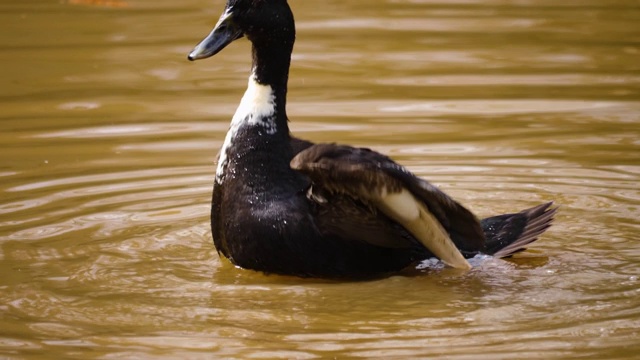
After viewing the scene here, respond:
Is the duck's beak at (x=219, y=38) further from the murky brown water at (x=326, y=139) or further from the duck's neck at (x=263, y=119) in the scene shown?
the murky brown water at (x=326, y=139)

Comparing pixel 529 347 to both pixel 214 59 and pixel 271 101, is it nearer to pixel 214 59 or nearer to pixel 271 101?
pixel 271 101

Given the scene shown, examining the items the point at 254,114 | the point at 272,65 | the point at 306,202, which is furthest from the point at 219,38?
A: the point at 306,202

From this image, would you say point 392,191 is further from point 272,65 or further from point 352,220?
point 272,65

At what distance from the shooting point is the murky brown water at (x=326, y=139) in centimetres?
521

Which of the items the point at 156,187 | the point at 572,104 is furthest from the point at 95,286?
the point at 572,104

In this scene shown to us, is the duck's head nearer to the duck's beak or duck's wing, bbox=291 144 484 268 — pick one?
the duck's beak

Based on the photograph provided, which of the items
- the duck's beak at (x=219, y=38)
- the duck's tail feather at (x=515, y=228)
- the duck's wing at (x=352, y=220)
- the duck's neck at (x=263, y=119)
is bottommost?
the duck's tail feather at (x=515, y=228)

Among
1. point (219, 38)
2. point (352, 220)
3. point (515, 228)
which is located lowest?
point (515, 228)

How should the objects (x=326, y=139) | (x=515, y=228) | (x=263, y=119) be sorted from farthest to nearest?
(x=326, y=139)
(x=515, y=228)
(x=263, y=119)

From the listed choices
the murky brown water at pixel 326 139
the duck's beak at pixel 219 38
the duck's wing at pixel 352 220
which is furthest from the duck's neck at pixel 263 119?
the murky brown water at pixel 326 139

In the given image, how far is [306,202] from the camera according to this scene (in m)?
5.81

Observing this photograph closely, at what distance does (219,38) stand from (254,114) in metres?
0.39

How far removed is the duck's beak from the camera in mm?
6051

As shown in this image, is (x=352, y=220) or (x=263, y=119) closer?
(x=352, y=220)
